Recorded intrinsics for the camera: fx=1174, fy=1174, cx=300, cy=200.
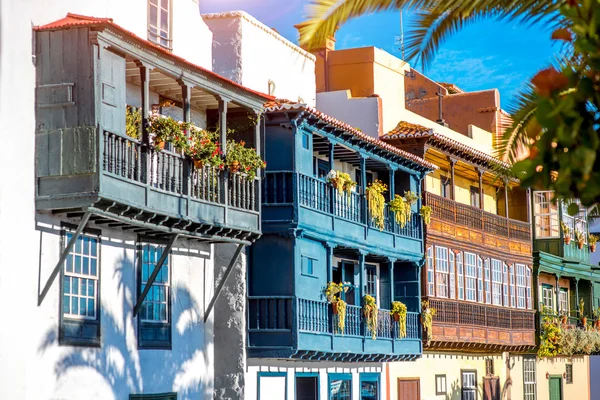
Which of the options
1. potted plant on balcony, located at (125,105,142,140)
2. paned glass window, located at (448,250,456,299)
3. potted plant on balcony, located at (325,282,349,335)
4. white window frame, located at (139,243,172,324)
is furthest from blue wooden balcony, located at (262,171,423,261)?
potted plant on balcony, located at (125,105,142,140)

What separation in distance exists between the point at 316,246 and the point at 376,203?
3.00 m

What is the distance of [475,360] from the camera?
118 ft

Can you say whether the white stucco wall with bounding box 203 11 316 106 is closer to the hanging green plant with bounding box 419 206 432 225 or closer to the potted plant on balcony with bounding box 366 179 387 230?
the potted plant on balcony with bounding box 366 179 387 230

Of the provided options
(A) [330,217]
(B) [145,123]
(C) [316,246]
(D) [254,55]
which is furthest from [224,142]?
(D) [254,55]

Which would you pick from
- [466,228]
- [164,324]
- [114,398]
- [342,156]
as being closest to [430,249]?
[466,228]

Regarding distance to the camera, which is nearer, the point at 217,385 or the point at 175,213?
the point at 175,213

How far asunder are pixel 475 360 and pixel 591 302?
1117cm

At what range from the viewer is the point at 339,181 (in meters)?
25.6

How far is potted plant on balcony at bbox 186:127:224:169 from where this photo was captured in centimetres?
1967

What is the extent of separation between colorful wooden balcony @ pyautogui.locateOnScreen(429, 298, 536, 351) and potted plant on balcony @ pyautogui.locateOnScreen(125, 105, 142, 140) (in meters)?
13.5

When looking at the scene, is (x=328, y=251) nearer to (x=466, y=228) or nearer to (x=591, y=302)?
(x=466, y=228)

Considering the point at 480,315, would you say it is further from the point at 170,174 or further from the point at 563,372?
the point at 170,174

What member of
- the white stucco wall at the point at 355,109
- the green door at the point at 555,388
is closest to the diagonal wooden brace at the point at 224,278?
the white stucco wall at the point at 355,109

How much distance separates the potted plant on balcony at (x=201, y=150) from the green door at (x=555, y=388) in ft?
85.1
